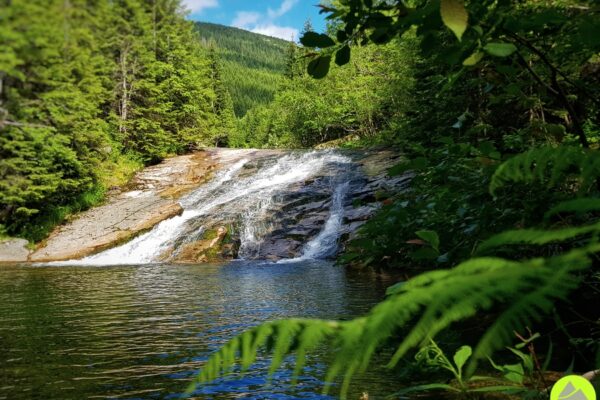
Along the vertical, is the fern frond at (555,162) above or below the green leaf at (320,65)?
below

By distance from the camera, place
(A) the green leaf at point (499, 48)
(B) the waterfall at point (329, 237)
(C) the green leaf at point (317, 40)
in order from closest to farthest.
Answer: (A) the green leaf at point (499, 48), (C) the green leaf at point (317, 40), (B) the waterfall at point (329, 237)

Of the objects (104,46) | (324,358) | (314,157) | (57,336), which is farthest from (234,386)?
(314,157)

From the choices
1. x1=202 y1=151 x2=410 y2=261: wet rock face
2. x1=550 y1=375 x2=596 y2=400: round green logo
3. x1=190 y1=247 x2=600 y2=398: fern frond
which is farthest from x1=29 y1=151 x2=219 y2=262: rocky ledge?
x1=190 y1=247 x2=600 y2=398: fern frond

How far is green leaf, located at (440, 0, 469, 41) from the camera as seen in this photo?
1.19 metres

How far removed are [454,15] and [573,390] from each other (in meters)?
1.21

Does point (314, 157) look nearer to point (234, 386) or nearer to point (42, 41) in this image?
point (234, 386)

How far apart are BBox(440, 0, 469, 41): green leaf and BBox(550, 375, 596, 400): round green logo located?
1.16 metres

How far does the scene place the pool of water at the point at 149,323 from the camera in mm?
4094

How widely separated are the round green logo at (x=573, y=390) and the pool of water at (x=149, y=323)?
2.19 metres

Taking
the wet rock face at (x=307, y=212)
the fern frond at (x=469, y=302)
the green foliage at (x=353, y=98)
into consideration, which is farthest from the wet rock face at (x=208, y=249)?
the fern frond at (x=469, y=302)

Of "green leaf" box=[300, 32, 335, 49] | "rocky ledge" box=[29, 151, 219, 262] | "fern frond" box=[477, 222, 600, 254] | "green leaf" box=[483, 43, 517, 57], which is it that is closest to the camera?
"fern frond" box=[477, 222, 600, 254]

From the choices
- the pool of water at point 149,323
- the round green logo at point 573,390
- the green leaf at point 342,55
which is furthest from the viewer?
the pool of water at point 149,323

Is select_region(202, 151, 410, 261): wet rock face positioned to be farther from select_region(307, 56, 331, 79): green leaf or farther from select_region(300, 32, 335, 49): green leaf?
select_region(300, 32, 335, 49): green leaf

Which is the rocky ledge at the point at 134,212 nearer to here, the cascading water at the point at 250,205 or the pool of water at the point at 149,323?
the cascading water at the point at 250,205
